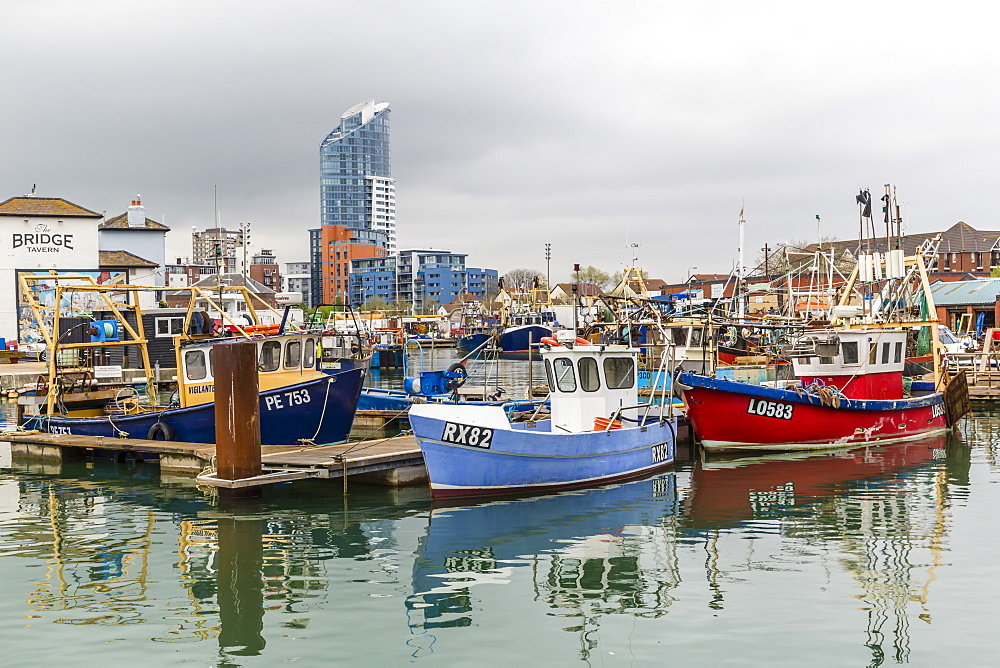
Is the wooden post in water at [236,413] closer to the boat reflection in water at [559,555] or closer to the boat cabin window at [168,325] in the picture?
the boat reflection in water at [559,555]

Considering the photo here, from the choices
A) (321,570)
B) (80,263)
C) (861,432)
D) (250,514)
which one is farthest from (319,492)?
(80,263)

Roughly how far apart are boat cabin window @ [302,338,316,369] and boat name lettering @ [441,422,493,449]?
756 centimetres

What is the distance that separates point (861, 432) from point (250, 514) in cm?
1574

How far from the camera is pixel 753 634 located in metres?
10.1

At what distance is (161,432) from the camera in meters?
21.4

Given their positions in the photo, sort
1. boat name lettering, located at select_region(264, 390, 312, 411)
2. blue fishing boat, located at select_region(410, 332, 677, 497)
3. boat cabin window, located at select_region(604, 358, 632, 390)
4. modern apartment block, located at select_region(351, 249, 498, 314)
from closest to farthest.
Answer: blue fishing boat, located at select_region(410, 332, 677, 497)
boat cabin window, located at select_region(604, 358, 632, 390)
boat name lettering, located at select_region(264, 390, 312, 411)
modern apartment block, located at select_region(351, 249, 498, 314)

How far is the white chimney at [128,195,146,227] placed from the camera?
243ft

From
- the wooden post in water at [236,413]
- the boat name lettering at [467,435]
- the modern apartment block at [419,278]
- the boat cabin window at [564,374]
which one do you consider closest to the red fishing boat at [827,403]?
the boat cabin window at [564,374]

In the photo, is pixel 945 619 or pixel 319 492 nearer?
pixel 945 619

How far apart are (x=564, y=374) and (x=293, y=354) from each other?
7.09 metres

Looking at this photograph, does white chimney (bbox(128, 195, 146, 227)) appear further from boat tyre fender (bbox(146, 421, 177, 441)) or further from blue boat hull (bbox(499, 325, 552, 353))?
boat tyre fender (bbox(146, 421, 177, 441))

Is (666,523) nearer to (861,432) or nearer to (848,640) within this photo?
(848,640)

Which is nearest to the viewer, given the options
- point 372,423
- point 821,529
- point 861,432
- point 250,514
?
point 821,529

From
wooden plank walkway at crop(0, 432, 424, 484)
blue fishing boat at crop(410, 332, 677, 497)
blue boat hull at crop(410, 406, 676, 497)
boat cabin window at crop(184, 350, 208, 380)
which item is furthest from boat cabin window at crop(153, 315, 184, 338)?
blue boat hull at crop(410, 406, 676, 497)
